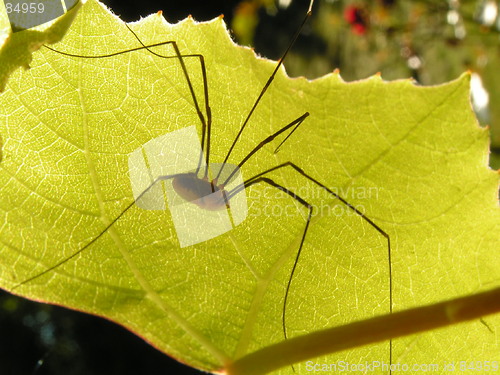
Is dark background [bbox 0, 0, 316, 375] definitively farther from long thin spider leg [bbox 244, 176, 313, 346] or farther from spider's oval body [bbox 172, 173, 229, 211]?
long thin spider leg [bbox 244, 176, 313, 346]

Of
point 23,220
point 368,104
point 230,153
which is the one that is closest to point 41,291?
point 23,220

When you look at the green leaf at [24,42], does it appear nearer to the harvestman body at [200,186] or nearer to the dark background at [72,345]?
the harvestman body at [200,186]

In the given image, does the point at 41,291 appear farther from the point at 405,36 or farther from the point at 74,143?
the point at 405,36

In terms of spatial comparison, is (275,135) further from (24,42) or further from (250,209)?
(24,42)

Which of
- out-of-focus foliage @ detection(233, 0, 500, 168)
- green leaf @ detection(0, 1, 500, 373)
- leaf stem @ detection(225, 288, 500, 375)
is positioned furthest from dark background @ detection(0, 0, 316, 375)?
leaf stem @ detection(225, 288, 500, 375)

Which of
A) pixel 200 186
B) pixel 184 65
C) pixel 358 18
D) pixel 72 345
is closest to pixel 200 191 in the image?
pixel 200 186

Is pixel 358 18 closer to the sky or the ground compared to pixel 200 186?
closer to the sky

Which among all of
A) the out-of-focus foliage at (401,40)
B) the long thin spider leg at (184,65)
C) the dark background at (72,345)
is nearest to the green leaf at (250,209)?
the long thin spider leg at (184,65)
